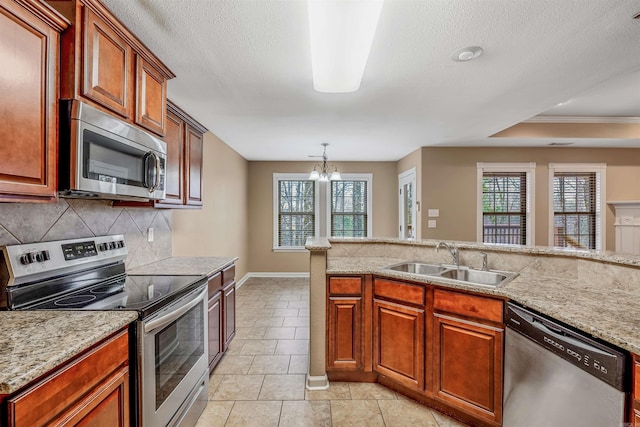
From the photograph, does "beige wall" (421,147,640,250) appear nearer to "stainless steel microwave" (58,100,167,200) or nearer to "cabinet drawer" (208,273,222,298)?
"cabinet drawer" (208,273,222,298)

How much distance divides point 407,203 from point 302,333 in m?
3.38

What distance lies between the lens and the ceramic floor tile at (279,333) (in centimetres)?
318

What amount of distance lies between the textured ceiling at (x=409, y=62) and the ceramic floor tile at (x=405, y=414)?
243cm

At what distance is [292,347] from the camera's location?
9.68 ft

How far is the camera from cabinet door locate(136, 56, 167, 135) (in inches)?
69.3

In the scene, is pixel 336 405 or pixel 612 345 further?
pixel 336 405

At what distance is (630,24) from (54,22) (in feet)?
9.62

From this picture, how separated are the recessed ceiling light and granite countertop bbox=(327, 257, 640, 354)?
1.50 metres

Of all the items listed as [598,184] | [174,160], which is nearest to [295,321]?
[174,160]

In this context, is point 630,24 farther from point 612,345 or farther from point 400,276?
point 400,276

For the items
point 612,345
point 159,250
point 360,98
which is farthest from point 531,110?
point 159,250

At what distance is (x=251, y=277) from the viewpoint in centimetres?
607

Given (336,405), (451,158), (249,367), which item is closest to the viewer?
(336,405)

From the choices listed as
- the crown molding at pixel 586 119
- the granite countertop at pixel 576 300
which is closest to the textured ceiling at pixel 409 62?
the crown molding at pixel 586 119
